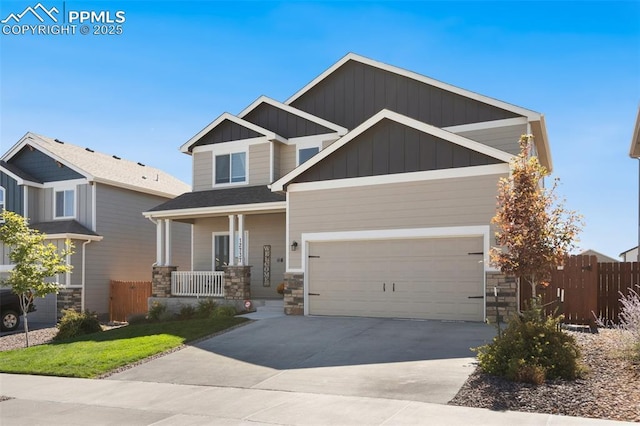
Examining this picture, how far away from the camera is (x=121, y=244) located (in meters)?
25.0

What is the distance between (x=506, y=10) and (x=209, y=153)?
13.2 m

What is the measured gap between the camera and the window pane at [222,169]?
21781 mm

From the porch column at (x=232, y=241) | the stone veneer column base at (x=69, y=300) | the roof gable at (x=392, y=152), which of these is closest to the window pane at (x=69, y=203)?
the stone veneer column base at (x=69, y=300)

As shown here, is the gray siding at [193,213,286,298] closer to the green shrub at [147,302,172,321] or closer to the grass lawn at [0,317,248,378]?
the green shrub at [147,302,172,321]

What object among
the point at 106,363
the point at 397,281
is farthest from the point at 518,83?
the point at 106,363

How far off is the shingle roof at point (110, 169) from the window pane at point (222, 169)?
210 inches

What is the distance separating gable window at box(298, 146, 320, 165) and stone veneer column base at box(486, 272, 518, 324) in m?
8.89

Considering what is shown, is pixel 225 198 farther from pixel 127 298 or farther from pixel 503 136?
pixel 503 136

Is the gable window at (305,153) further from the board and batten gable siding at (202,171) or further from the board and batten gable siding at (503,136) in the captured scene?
the board and batten gable siding at (503,136)

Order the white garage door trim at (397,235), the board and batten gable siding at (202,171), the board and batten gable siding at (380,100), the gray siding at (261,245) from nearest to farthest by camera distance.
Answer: the white garage door trim at (397,235) → the board and batten gable siding at (380,100) → the gray siding at (261,245) → the board and batten gable siding at (202,171)

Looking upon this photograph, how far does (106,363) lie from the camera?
38.9ft

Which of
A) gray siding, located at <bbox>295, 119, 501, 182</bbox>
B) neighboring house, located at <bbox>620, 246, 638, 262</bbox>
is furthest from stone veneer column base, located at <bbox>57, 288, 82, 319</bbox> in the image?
neighboring house, located at <bbox>620, 246, 638, 262</bbox>

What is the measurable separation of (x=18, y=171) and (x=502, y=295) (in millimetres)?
21079

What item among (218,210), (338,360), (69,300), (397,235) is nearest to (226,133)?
(218,210)
